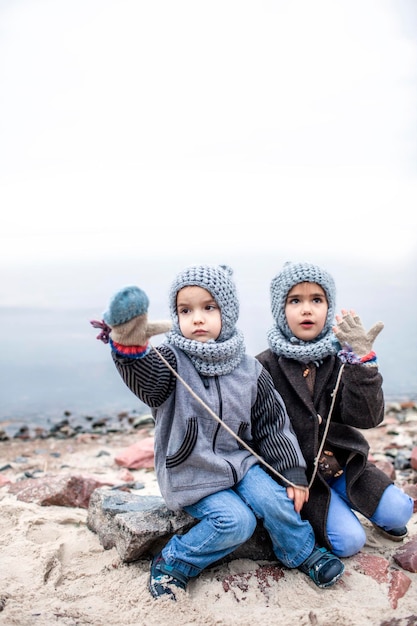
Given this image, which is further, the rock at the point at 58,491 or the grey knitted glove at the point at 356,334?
the rock at the point at 58,491

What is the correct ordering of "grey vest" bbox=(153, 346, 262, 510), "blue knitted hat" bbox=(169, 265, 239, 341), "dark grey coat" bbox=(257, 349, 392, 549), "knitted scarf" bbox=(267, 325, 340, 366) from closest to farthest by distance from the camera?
"grey vest" bbox=(153, 346, 262, 510), "blue knitted hat" bbox=(169, 265, 239, 341), "dark grey coat" bbox=(257, 349, 392, 549), "knitted scarf" bbox=(267, 325, 340, 366)

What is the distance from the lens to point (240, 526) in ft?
10.0

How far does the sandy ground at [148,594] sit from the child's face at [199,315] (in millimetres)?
1424

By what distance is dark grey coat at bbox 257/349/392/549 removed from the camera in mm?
3404

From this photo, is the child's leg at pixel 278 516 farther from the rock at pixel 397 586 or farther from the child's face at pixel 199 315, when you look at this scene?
the child's face at pixel 199 315

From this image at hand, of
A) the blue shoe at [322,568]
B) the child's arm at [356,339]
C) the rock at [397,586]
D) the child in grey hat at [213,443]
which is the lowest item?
the rock at [397,586]

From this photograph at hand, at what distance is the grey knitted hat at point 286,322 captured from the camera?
3.58 metres

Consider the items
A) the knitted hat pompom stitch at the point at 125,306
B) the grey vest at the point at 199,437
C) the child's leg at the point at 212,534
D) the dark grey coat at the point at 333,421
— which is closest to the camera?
the knitted hat pompom stitch at the point at 125,306

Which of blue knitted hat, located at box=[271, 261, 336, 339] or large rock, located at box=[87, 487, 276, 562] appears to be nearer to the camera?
large rock, located at box=[87, 487, 276, 562]

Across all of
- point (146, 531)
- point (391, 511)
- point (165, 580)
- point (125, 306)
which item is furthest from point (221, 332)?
point (391, 511)

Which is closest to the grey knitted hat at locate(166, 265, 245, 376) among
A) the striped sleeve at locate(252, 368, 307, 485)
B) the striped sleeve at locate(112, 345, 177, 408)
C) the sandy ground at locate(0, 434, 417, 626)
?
the striped sleeve at locate(112, 345, 177, 408)

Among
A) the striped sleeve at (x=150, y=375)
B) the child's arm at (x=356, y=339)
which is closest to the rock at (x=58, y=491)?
the striped sleeve at (x=150, y=375)

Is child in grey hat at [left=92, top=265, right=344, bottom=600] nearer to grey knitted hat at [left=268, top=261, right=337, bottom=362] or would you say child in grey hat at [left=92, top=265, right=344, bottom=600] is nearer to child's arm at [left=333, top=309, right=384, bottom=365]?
grey knitted hat at [left=268, top=261, right=337, bottom=362]

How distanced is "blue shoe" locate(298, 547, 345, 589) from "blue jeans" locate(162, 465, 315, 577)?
45mm
